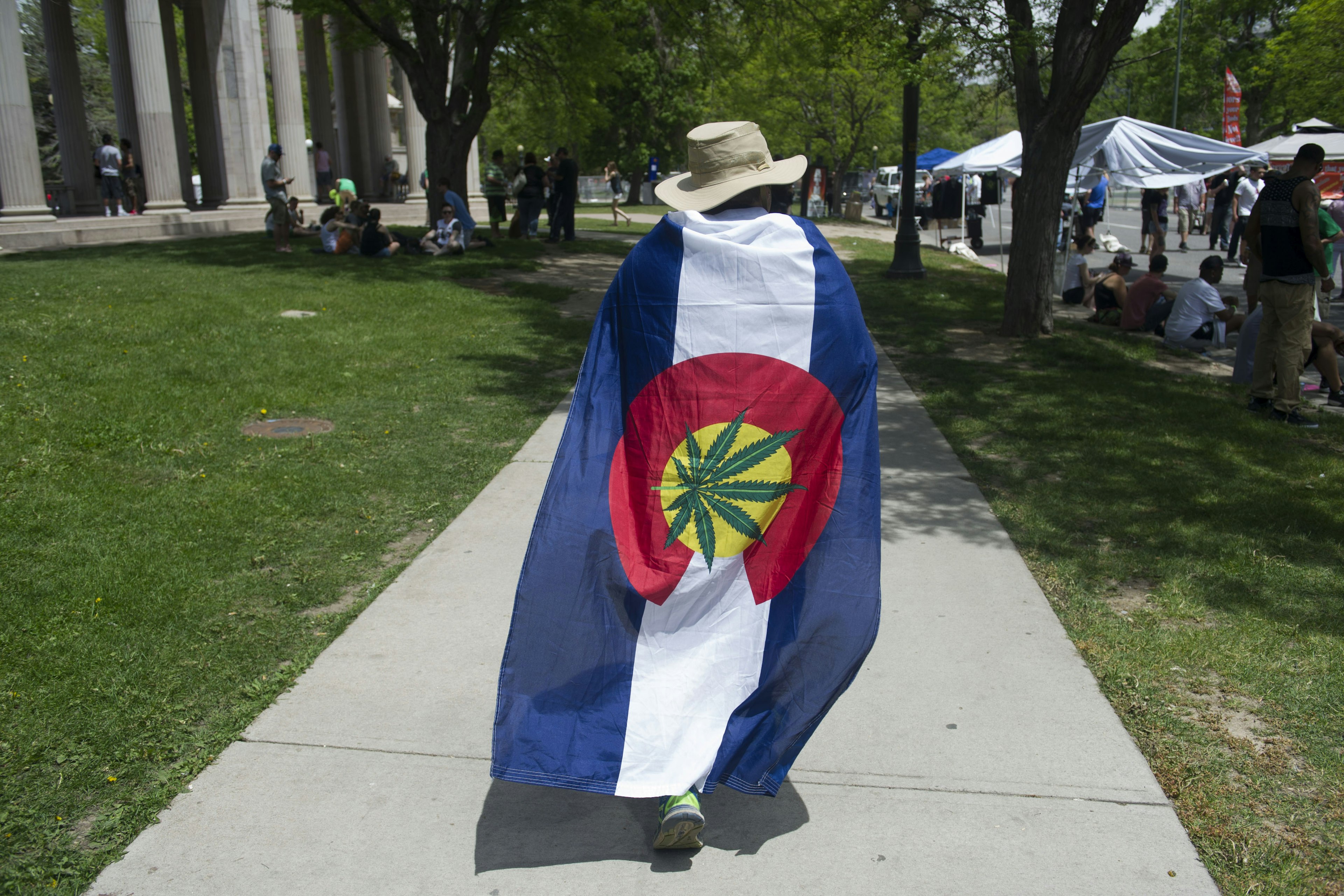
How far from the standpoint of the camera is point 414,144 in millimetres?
28438

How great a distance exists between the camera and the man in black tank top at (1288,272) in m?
7.50

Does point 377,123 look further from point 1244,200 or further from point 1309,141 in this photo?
point 1309,141

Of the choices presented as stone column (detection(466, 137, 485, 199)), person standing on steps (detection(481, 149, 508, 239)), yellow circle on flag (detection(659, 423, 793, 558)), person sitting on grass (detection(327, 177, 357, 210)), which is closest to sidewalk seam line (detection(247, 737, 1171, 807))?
yellow circle on flag (detection(659, 423, 793, 558))

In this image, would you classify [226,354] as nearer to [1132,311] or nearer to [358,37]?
[1132,311]

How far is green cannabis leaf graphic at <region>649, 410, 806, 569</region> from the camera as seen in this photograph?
3113 mm

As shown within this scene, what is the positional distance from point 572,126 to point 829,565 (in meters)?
23.2

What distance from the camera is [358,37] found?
20047 millimetres

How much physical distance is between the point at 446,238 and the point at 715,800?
1598 cm

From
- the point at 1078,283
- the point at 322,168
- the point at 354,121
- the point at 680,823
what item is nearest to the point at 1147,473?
the point at 680,823

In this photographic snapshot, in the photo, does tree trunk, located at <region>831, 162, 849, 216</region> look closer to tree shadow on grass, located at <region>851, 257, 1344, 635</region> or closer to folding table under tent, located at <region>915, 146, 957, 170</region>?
folding table under tent, located at <region>915, 146, 957, 170</region>

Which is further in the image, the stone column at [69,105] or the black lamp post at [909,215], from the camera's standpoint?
the stone column at [69,105]

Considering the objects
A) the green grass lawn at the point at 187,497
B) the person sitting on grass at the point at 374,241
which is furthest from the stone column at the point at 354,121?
the green grass lawn at the point at 187,497

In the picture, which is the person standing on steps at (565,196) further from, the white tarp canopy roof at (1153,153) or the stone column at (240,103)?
the white tarp canopy roof at (1153,153)

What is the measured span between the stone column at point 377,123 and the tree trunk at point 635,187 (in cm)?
1666
